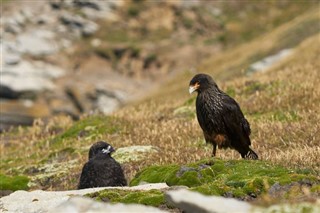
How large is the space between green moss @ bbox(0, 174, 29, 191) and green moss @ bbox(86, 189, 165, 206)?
6.23m

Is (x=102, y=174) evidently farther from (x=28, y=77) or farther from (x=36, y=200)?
(x=28, y=77)

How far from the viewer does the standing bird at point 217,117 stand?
12.7 metres

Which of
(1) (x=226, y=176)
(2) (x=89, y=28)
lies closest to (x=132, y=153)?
(1) (x=226, y=176)

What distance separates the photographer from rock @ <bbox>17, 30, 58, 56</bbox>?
284 feet

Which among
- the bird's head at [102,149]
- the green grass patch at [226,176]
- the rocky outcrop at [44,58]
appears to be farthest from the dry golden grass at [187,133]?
the rocky outcrop at [44,58]

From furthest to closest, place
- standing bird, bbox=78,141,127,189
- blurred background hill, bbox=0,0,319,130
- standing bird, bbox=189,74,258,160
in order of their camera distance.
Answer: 1. blurred background hill, bbox=0,0,319,130
2. standing bird, bbox=78,141,127,189
3. standing bird, bbox=189,74,258,160

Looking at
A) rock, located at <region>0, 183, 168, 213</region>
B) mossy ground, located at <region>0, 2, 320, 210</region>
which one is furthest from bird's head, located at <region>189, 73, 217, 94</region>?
rock, located at <region>0, 183, 168, 213</region>

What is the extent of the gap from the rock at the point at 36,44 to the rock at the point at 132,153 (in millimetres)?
70847

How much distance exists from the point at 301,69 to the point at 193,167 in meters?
18.2

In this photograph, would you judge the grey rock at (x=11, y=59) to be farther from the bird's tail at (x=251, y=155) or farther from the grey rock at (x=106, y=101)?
the bird's tail at (x=251, y=155)

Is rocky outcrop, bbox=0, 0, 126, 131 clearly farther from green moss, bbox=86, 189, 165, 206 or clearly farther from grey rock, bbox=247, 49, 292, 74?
green moss, bbox=86, 189, 165, 206

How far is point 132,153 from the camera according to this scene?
1698 cm

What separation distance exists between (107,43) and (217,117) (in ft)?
253

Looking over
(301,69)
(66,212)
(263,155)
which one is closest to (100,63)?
(301,69)
